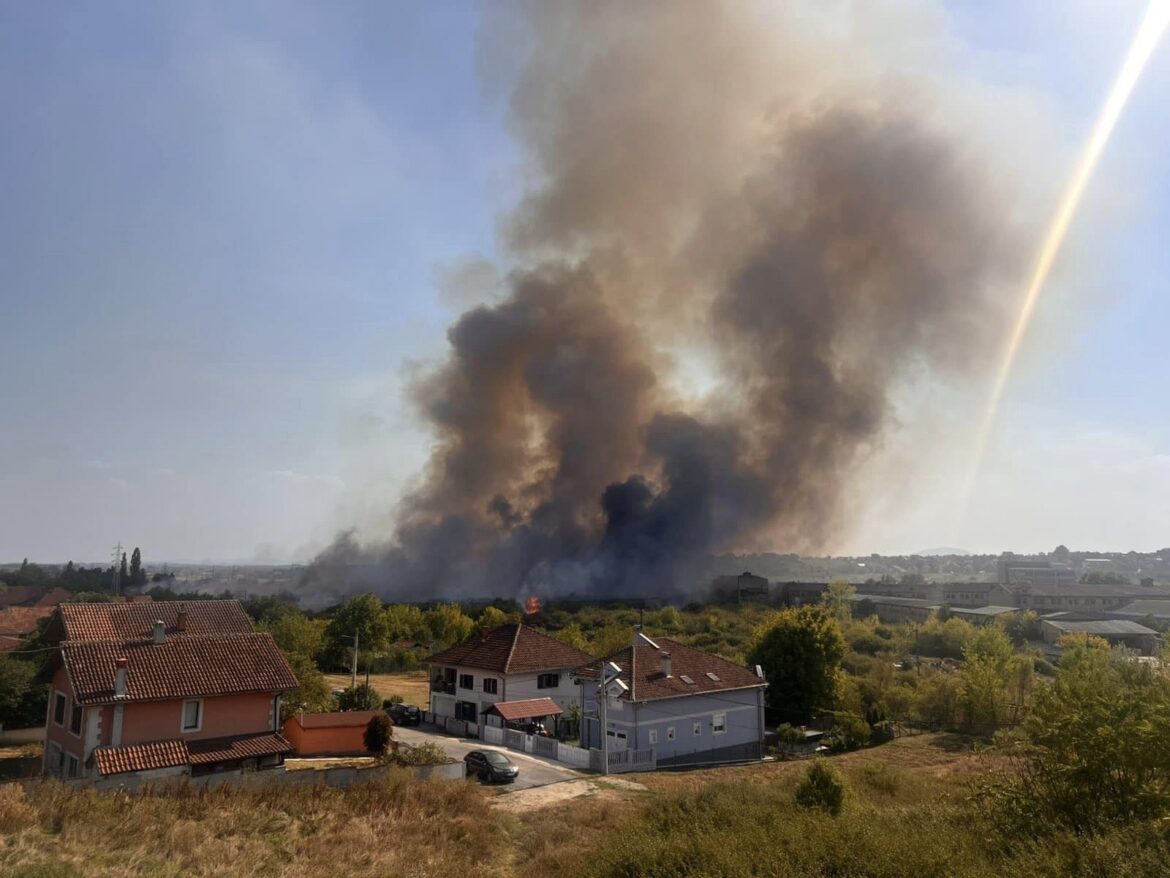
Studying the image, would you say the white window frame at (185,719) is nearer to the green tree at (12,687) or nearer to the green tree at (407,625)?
the green tree at (12,687)

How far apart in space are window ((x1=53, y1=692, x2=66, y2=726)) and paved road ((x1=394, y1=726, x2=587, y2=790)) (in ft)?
36.2

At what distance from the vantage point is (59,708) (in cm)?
2372

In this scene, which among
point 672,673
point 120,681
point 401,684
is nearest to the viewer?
A: point 120,681

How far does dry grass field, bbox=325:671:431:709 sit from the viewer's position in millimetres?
42250

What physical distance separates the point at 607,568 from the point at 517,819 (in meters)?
79.7

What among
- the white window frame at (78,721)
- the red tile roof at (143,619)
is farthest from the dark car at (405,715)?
the white window frame at (78,721)

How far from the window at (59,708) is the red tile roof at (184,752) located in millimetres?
3414

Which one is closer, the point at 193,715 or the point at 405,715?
the point at 193,715

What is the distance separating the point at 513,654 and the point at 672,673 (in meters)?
7.17

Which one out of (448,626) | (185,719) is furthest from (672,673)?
(448,626)

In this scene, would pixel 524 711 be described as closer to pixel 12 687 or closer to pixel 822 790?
pixel 822 790

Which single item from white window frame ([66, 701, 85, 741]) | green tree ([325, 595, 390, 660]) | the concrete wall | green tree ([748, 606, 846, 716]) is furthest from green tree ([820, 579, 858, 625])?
→ white window frame ([66, 701, 85, 741])

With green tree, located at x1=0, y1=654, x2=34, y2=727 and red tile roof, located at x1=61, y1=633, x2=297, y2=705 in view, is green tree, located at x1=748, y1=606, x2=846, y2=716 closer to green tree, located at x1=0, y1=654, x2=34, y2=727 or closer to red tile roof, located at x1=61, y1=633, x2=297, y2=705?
red tile roof, located at x1=61, y1=633, x2=297, y2=705

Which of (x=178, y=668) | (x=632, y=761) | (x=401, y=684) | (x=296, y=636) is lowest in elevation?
(x=401, y=684)
